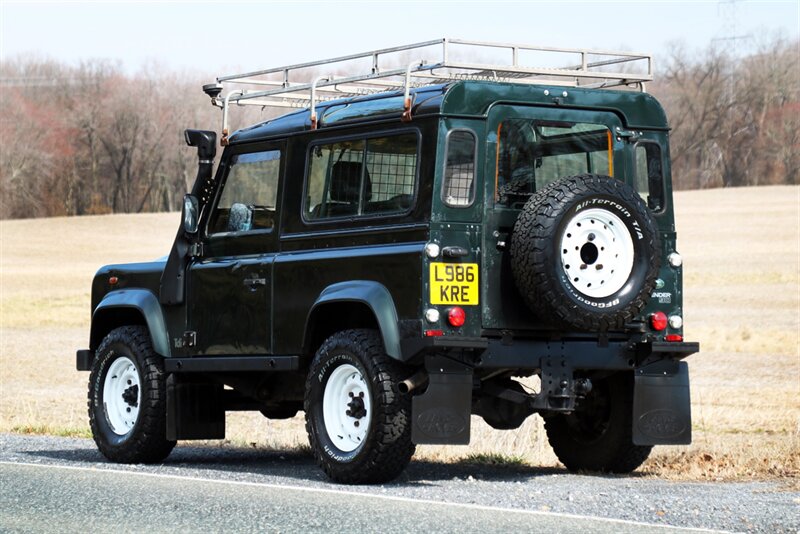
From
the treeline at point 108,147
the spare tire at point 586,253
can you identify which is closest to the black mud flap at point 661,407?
the spare tire at point 586,253

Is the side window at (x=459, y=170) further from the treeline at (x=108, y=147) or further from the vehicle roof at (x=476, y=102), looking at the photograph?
the treeline at (x=108, y=147)

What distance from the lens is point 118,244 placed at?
67.1 meters

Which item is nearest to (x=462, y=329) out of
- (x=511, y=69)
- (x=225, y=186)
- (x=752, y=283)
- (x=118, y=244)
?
(x=511, y=69)

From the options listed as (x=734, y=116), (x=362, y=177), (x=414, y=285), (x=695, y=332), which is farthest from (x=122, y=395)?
(x=734, y=116)

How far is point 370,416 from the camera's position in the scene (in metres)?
9.91

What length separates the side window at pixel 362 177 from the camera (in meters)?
10.2

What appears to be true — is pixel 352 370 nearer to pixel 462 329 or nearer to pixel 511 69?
pixel 462 329

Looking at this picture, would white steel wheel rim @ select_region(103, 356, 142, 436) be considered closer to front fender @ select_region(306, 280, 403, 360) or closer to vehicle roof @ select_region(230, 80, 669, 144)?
vehicle roof @ select_region(230, 80, 669, 144)

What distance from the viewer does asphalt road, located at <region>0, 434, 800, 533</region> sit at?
7.93 meters

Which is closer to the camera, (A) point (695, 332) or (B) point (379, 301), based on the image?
(B) point (379, 301)

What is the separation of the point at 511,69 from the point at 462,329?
1.93m

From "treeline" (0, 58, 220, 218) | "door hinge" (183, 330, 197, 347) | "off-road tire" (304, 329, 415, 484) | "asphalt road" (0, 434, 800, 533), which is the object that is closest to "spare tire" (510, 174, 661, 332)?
"off-road tire" (304, 329, 415, 484)

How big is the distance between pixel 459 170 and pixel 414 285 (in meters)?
0.86

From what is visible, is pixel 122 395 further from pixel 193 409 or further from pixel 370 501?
pixel 370 501
